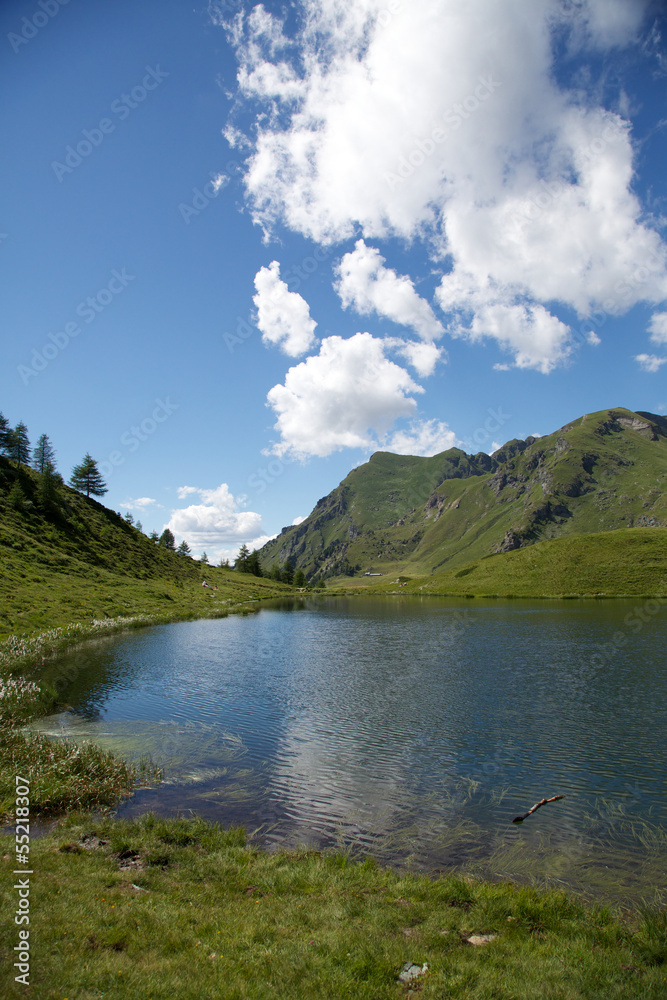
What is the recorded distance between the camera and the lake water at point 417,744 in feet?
53.5

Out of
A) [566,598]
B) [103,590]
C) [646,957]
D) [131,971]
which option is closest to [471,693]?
[646,957]

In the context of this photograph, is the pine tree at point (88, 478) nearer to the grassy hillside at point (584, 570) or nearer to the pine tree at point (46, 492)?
the pine tree at point (46, 492)

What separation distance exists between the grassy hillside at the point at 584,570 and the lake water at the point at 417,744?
299 feet

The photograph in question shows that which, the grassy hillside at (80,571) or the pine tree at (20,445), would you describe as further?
the pine tree at (20,445)

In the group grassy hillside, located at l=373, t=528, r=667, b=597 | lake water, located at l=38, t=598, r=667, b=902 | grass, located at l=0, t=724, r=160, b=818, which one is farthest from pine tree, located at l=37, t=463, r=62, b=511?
grassy hillside, located at l=373, t=528, r=667, b=597

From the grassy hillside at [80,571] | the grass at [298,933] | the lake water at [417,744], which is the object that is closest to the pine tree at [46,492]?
the grassy hillside at [80,571]

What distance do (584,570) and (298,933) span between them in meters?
164

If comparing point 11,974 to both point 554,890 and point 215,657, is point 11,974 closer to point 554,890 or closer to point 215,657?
point 554,890

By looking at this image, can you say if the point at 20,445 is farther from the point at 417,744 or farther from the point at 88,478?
the point at 417,744

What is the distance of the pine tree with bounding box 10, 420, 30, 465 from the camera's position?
419ft

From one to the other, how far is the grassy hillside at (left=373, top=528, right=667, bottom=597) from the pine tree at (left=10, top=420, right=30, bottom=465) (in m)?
150

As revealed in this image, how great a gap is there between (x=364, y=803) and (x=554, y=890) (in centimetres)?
856

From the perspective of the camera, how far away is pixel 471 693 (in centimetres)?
3778

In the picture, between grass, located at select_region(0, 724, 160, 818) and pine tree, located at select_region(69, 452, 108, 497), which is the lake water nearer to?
grass, located at select_region(0, 724, 160, 818)
